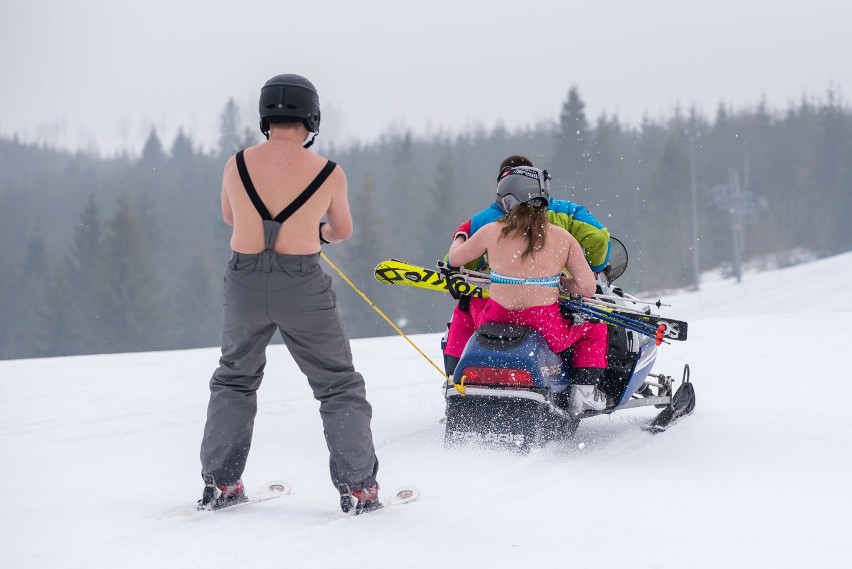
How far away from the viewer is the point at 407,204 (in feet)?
212

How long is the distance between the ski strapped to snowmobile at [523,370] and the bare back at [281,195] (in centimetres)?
154

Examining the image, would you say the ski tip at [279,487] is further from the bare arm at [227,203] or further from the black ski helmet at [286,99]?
the black ski helmet at [286,99]

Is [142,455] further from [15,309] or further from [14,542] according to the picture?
[15,309]

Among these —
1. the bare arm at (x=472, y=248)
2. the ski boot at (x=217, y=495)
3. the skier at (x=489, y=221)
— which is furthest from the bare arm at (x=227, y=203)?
the skier at (x=489, y=221)

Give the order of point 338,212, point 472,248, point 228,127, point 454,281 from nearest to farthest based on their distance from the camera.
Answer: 1. point 338,212
2. point 472,248
3. point 454,281
4. point 228,127

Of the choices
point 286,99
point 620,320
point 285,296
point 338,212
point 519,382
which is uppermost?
point 286,99

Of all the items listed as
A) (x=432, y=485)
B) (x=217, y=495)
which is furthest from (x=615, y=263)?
(x=217, y=495)

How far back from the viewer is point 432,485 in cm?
481

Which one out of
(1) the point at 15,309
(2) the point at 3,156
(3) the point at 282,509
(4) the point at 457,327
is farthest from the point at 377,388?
(2) the point at 3,156

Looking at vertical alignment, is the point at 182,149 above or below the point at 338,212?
above

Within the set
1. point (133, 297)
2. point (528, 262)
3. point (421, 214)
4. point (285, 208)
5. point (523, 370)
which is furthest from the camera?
point (421, 214)

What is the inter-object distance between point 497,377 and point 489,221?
1.17 meters

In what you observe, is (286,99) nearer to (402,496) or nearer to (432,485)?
(402,496)

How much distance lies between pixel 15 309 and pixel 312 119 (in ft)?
192
